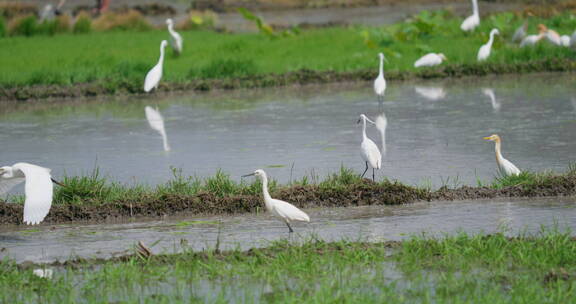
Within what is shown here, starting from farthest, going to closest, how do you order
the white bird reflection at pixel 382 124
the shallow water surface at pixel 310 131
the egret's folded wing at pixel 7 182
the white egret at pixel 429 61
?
the white egret at pixel 429 61 → the white bird reflection at pixel 382 124 → the shallow water surface at pixel 310 131 → the egret's folded wing at pixel 7 182

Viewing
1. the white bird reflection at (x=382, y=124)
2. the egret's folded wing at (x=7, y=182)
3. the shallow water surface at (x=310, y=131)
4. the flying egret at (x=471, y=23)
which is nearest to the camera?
the egret's folded wing at (x=7, y=182)

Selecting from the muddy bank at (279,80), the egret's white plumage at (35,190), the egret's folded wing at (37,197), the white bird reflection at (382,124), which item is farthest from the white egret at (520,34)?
the egret's folded wing at (37,197)

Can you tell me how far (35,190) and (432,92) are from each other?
10947 millimetres

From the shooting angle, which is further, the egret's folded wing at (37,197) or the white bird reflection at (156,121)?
the white bird reflection at (156,121)

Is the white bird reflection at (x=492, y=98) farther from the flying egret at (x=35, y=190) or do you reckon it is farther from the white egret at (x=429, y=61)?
the flying egret at (x=35, y=190)

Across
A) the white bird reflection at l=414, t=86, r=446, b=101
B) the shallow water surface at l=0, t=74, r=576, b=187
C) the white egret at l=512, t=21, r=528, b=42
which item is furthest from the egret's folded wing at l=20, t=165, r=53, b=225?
the white egret at l=512, t=21, r=528, b=42

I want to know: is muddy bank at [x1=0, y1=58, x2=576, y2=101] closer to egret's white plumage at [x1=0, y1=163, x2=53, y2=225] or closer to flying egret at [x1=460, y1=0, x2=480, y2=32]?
flying egret at [x1=460, y1=0, x2=480, y2=32]

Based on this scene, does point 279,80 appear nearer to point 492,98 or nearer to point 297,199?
point 492,98

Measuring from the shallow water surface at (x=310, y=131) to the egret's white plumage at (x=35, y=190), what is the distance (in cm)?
243

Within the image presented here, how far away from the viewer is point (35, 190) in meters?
7.65

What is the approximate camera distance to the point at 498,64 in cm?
1942

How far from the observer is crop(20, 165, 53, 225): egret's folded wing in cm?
750

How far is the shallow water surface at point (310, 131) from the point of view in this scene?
11.0 metres

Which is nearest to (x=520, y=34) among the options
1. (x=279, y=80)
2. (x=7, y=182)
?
(x=279, y=80)
